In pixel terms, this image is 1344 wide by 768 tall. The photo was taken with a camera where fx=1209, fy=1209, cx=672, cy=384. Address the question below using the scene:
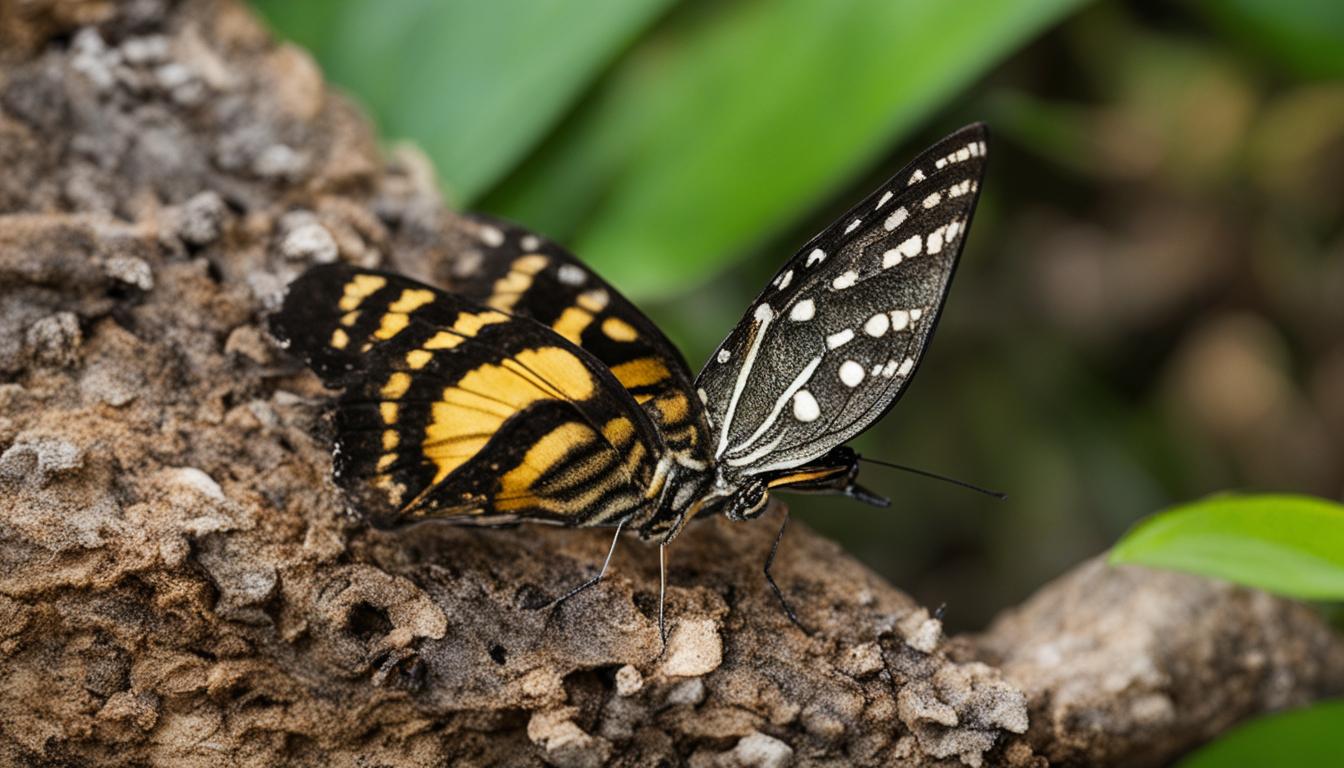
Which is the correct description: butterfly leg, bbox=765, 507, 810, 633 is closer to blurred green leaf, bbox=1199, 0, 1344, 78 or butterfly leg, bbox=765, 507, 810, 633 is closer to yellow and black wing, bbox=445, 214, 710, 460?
yellow and black wing, bbox=445, 214, 710, 460

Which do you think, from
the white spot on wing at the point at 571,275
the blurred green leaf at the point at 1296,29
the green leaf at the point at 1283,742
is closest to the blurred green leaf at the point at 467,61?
the white spot on wing at the point at 571,275

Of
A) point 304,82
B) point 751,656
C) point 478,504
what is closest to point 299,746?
point 478,504

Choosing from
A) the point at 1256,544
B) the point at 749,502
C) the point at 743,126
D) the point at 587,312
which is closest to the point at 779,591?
the point at 749,502

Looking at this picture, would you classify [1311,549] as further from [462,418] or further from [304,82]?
[304,82]

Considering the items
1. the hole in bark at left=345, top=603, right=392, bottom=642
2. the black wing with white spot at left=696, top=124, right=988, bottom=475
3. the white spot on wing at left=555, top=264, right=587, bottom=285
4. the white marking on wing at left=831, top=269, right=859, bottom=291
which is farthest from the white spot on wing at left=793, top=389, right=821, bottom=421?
the hole in bark at left=345, top=603, right=392, bottom=642

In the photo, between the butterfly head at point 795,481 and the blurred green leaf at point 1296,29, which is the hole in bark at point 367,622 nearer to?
the butterfly head at point 795,481
